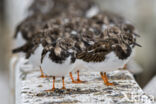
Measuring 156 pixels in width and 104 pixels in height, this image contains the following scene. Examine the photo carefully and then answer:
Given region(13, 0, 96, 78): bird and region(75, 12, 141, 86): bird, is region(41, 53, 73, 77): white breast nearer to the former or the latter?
region(75, 12, 141, 86): bird

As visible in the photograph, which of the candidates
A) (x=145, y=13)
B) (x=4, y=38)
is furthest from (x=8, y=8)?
(x=145, y=13)

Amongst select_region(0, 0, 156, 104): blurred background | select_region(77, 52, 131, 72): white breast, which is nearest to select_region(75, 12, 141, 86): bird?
select_region(77, 52, 131, 72): white breast

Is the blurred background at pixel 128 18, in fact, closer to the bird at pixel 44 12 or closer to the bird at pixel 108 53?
the bird at pixel 44 12

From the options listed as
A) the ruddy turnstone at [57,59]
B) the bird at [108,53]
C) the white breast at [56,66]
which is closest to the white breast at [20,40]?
the bird at [108,53]

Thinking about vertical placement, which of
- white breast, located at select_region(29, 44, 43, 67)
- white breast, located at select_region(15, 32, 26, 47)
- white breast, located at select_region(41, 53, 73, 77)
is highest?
white breast, located at select_region(15, 32, 26, 47)

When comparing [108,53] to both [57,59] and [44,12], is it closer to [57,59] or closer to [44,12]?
[57,59]

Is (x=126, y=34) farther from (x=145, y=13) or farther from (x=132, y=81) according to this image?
(x=145, y=13)

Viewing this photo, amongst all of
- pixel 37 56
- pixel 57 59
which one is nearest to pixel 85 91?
pixel 57 59
